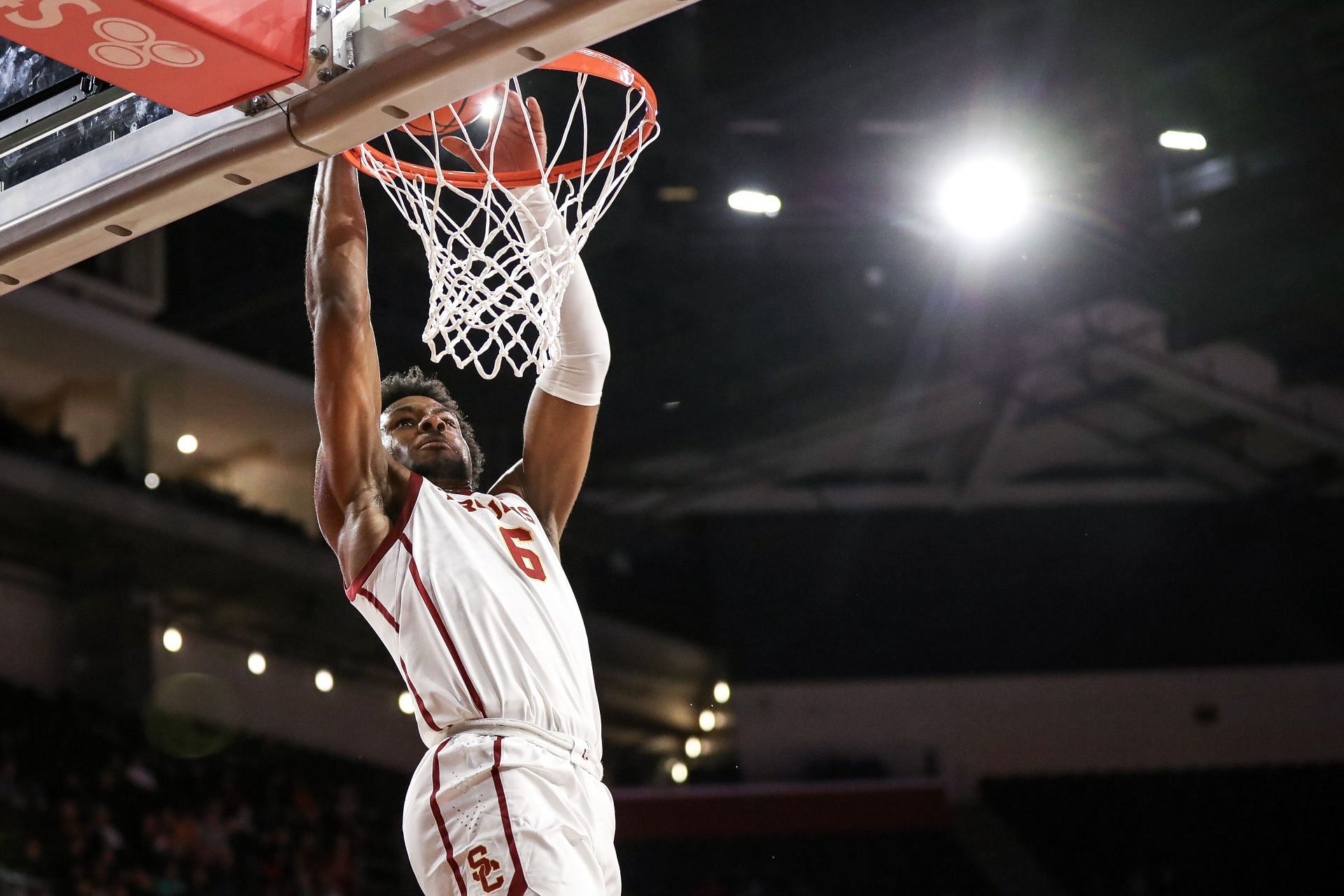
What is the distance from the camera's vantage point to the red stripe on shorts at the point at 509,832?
8.37 ft

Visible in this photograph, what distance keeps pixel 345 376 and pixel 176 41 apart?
82 centimetres

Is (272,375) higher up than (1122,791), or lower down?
higher up

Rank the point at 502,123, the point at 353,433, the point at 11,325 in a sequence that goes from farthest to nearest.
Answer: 1. the point at 11,325
2. the point at 502,123
3. the point at 353,433

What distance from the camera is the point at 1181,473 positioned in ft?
45.1

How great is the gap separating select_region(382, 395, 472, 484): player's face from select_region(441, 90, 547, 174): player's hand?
556mm

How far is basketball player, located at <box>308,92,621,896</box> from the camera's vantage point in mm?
2641

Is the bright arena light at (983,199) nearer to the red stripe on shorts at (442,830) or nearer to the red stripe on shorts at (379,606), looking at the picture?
the red stripe on shorts at (379,606)

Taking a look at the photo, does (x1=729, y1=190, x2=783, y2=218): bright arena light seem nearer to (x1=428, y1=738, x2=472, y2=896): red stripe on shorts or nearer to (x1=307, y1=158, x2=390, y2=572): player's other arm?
(x1=307, y1=158, x2=390, y2=572): player's other arm

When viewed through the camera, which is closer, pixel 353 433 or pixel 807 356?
pixel 353 433

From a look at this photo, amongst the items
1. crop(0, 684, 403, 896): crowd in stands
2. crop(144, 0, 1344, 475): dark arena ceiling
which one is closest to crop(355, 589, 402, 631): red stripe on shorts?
crop(144, 0, 1344, 475): dark arena ceiling

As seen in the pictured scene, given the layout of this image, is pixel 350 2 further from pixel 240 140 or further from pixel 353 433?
pixel 353 433

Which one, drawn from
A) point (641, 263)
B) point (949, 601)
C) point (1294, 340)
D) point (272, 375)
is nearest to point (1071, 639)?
point (949, 601)

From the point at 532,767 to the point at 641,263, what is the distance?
890cm

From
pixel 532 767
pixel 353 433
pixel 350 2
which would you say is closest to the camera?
pixel 350 2
